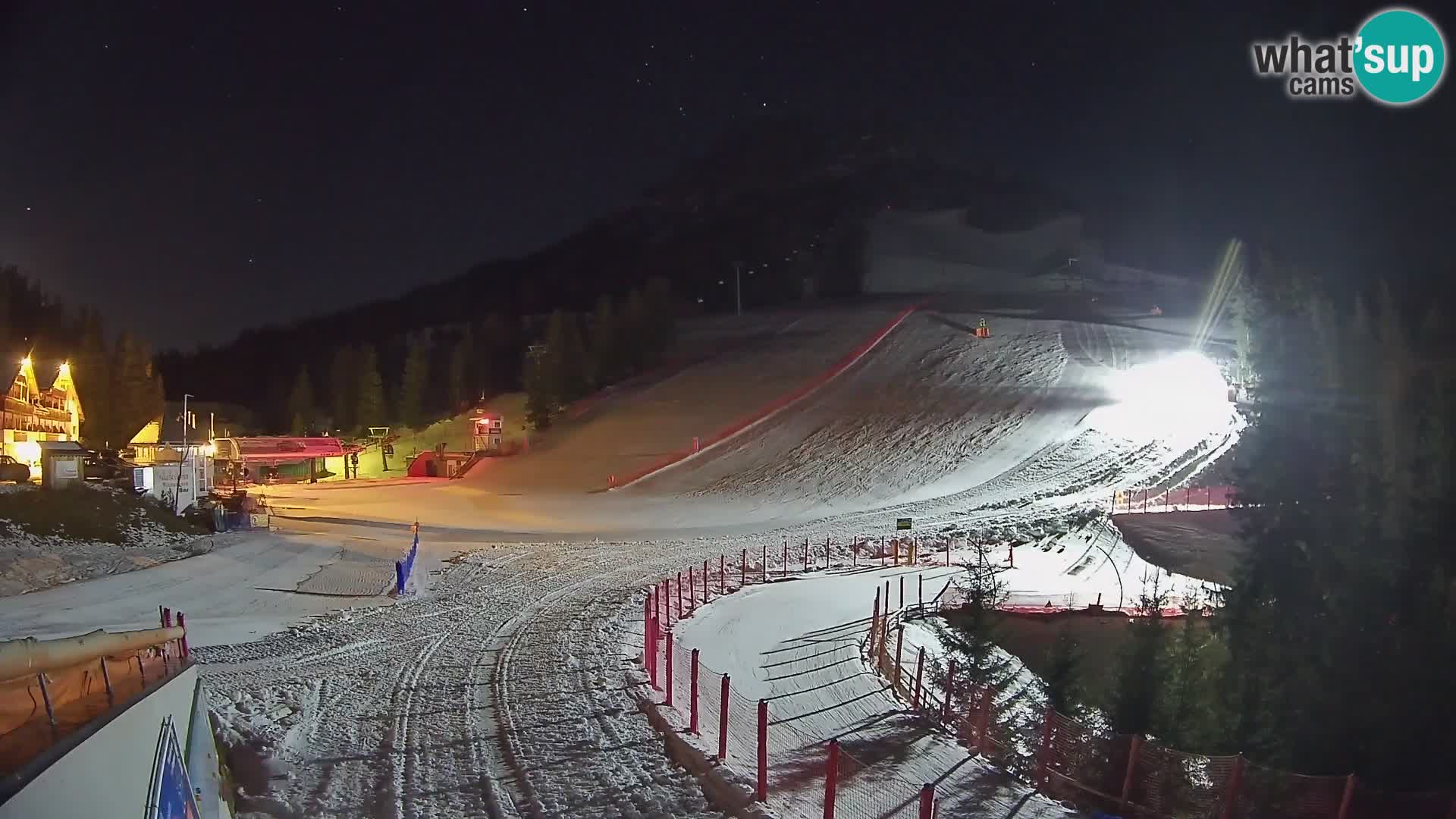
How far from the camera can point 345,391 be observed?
268 feet

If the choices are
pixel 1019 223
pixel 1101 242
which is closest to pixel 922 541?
pixel 1019 223

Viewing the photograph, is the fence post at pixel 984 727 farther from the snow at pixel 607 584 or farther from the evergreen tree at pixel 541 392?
the evergreen tree at pixel 541 392

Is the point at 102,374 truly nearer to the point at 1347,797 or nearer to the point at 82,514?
the point at 82,514

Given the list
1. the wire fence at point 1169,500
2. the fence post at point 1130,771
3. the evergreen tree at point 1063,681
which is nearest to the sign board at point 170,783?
the fence post at point 1130,771

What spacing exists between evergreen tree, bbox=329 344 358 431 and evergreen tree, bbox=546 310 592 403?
29.2 m

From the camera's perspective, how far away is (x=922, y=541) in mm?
26219

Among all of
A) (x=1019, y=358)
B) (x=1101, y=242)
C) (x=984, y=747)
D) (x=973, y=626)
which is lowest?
(x=984, y=747)

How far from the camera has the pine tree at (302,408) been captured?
7875 cm

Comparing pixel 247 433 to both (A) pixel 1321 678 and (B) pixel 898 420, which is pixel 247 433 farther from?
(A) pixel 1321 678

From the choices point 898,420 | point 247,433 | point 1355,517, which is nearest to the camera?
point 1355,517

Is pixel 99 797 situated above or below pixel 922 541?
above

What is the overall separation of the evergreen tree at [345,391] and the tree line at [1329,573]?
256 feet

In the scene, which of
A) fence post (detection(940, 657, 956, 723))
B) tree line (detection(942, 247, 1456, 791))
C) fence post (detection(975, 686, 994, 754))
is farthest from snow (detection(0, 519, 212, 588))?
tree line (detection(942, 247, 1456, 791))

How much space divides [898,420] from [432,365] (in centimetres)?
6431
